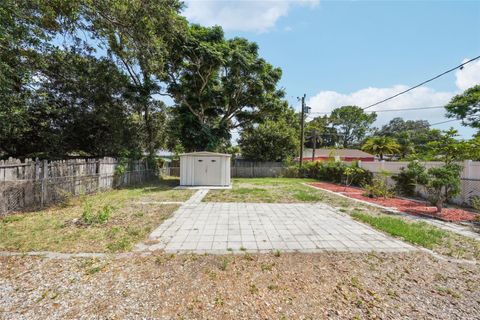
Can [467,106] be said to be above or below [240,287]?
above

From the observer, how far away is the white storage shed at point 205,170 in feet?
42.5

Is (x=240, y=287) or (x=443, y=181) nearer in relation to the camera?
(x=240, y=287)

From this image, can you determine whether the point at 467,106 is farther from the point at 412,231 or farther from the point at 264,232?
the point at 264,232

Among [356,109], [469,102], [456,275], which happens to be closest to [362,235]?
[456,275]

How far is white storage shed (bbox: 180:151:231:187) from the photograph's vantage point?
13.0m

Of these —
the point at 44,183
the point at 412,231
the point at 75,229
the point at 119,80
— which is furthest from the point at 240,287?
the point at 119,80

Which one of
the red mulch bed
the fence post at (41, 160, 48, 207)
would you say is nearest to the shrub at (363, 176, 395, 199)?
the red mulch bed

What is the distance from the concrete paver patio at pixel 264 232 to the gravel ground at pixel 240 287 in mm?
407

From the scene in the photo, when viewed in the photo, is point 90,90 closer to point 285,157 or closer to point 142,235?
point 142,235

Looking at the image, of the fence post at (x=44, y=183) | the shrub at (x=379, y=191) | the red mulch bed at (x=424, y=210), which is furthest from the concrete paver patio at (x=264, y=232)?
the fence post at (x=44, y=183)

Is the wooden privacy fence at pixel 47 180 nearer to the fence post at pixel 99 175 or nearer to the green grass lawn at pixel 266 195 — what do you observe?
the fence post at pixel 99 175

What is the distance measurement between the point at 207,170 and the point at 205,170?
115mm

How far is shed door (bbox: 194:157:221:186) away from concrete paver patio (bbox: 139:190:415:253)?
241 inches

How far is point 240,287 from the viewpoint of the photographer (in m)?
2.68
